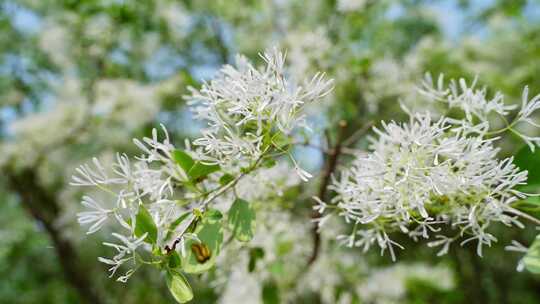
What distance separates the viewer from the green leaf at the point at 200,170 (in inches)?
17.0

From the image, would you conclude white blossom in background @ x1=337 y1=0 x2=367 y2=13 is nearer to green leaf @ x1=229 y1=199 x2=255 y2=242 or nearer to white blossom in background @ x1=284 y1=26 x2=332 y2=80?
white blossom in background @ x1=284 y1=26 x2=332 y2=80

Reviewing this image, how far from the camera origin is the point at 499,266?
3041 millimetres

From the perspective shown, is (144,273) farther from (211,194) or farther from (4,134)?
(211,194)

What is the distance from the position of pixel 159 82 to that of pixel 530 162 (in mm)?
2565

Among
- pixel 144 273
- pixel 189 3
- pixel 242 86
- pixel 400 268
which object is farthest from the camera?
pixel 144 273

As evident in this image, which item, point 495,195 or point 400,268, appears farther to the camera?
point 400,268

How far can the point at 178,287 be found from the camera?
0.37m

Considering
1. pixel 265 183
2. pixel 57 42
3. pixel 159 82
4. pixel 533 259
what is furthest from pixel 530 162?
pixel 159 82

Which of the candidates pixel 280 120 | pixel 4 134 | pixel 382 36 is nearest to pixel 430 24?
pixel 382 36

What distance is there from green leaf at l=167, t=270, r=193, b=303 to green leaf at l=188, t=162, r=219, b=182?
9 cm

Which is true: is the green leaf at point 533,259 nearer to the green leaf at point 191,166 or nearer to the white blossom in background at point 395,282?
Result: the green leaf at point 191,166

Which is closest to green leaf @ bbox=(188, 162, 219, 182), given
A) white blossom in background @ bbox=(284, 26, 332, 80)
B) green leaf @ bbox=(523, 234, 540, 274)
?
green leaf @ bbox=(523, 234, 540, 274)

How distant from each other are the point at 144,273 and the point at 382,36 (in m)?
2.08

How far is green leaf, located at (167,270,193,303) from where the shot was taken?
360mm
